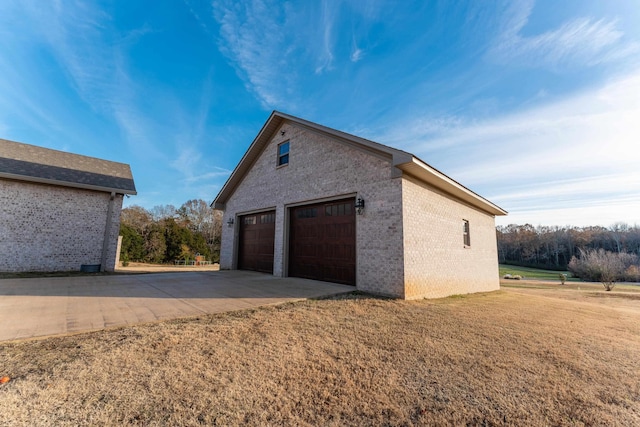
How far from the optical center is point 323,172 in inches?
362

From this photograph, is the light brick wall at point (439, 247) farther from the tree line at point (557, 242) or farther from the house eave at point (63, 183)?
the tree line at point (557, 242)

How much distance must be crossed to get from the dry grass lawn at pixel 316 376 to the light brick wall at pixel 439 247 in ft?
9.88

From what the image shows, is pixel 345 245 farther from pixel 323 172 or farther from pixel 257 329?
pixel 257 329

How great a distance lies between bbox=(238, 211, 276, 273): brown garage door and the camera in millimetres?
11406

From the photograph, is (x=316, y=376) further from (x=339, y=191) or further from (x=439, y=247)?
(x=439, y=247)

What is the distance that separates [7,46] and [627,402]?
1610 centimetres

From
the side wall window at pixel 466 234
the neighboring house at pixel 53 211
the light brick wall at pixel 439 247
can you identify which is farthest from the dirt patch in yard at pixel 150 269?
the side wall window at pixel 466 234

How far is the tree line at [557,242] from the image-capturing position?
53.9m

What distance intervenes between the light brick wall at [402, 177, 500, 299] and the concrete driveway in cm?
222

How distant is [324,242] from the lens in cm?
911

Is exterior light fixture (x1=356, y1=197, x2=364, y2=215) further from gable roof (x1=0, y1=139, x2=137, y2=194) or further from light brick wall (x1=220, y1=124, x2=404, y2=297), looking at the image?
gable roof (x1=0, y1=139, x2=137, y2=194)

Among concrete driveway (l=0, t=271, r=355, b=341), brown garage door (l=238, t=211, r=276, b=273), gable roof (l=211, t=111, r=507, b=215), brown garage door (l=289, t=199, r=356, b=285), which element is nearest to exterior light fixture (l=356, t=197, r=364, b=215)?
brown garage door (l=289, t=199, r=356, b=285)

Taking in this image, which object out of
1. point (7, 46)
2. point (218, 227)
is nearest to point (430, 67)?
point (7, 46)

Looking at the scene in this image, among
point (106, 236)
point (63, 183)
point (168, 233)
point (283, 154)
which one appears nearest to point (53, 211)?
point (63, 183)
